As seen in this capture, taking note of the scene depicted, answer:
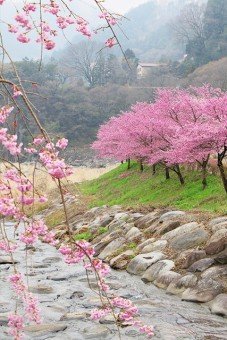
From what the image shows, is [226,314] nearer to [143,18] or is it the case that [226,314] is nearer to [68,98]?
[68,98]

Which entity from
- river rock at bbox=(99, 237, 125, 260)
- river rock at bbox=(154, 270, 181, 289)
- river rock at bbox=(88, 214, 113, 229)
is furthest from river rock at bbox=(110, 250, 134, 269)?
river rock at bbox=(88, 214, 113, 229)

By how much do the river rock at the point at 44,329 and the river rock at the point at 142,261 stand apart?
430 cm

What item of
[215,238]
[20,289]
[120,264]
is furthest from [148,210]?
[20,289]

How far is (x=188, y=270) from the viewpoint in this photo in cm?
1041

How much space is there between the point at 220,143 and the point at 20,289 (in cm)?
1235

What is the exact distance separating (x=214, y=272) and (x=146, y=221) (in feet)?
19.2

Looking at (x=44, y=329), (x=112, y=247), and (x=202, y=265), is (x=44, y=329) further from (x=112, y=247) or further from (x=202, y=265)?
(x=112, y=247)

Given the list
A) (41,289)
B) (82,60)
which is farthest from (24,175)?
(82,60)

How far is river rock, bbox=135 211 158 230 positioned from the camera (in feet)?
49.6

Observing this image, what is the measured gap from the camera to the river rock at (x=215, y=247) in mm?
10469

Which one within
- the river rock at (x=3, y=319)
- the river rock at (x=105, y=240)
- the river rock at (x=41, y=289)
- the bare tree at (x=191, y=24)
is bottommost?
the river rock at (x=105, y=240)

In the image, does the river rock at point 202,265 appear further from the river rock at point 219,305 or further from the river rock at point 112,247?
the river rock at point 112,247

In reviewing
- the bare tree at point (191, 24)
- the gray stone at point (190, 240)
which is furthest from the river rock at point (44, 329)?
the bare tree at point (191, 24)

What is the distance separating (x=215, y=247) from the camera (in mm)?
10555
